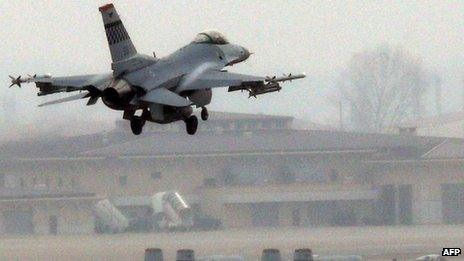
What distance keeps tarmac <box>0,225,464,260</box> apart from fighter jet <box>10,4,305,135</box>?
98.6 metres

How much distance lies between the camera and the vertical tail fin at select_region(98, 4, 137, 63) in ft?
217

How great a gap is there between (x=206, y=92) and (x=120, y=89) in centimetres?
408

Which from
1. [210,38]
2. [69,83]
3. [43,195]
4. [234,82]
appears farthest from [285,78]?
[43,195]

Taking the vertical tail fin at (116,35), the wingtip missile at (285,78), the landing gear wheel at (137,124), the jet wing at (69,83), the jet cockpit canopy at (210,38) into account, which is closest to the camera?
the jet wing at (69,83)

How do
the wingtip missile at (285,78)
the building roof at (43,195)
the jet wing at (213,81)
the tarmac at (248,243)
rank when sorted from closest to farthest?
the jet wing at (213,81) < the wingtip missile at (285,78) < the tarmac at (248,243) < the building roof at (43,195)

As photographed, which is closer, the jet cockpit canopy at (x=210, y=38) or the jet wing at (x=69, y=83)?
the jet wing at (x=69, y=83)

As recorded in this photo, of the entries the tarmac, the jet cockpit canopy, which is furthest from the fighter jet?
the tarmac

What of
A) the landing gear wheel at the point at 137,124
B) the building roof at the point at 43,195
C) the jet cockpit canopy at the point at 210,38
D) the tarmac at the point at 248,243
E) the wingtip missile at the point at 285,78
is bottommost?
the landing gear wheel at the point at 137,124

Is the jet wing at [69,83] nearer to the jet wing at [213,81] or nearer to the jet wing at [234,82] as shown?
the jet wing at [213,81]

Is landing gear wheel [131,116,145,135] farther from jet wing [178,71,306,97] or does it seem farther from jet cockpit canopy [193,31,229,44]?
jet cockpit canopy [193,31,229,44]

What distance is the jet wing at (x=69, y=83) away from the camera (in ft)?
211

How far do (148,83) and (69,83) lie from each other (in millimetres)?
3135

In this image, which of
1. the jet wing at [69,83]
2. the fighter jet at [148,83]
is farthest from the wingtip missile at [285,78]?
the jet wing at [69,83]

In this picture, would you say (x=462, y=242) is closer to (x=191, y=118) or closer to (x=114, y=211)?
(x=114, y=211)
